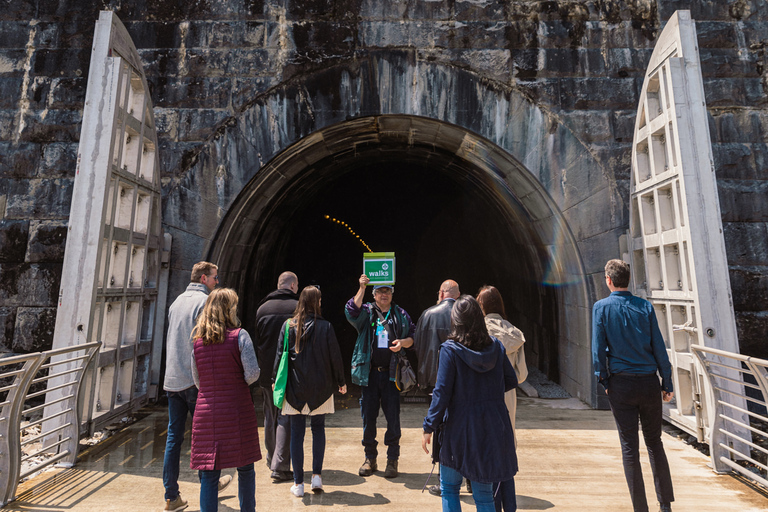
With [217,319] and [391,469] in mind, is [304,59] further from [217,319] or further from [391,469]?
[391,469]

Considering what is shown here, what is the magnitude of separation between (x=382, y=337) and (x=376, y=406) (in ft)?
2.10

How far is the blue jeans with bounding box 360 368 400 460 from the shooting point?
4285mm

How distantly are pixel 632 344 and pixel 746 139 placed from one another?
4816 mm

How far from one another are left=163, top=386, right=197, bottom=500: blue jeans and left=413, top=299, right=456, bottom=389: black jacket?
184 cm

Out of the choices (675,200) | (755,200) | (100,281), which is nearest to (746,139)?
(755,200)

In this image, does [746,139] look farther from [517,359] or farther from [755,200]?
[517,359]

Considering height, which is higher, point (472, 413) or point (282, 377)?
point (282, 377)

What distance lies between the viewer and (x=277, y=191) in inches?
289

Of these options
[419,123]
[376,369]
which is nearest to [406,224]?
[419,123]

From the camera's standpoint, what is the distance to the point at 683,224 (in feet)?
16.3

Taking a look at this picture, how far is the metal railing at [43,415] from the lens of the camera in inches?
145

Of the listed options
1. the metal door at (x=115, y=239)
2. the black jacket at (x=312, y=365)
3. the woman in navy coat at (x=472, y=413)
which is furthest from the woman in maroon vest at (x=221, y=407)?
the metal door at (x=115, y=239)

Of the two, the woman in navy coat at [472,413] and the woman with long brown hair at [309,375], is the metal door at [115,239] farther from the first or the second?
the woman in navy coat at [472,413]

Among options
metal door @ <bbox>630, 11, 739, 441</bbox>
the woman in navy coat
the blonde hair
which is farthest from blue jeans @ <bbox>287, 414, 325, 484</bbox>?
metal door @ <bbox>630, 11, 739, 441</bbox>
